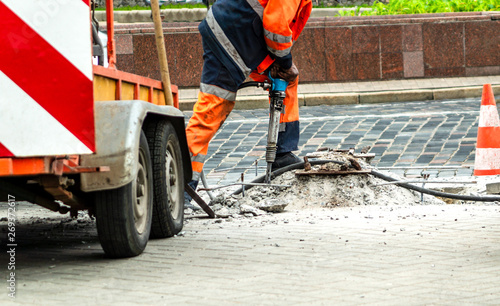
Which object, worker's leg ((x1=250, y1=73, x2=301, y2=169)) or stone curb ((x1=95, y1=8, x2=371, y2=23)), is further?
stone curb ((x1=95, y1=8, x2=371, y2=23))

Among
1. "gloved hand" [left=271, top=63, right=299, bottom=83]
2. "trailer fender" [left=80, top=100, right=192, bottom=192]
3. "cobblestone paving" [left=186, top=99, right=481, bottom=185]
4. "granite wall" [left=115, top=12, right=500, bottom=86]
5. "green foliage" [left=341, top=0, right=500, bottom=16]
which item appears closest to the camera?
"trailer fender" [left=80, top=100, right=192, bottom=192]

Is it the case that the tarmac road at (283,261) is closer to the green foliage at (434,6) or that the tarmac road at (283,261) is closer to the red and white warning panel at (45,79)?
the red and white warning panel at (45,79)

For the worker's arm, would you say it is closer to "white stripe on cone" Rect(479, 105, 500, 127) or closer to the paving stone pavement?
the paving stone pavement

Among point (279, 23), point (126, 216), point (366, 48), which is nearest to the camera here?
point (126, 216)

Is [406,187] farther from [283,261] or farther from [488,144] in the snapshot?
[283,261]

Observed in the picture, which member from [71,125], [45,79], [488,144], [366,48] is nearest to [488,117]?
[488,144]

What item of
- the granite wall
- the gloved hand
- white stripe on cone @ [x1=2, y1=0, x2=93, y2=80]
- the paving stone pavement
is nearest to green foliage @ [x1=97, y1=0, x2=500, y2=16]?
the granite wall

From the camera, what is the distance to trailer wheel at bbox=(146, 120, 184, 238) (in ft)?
17.9

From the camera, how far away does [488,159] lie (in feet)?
25.1

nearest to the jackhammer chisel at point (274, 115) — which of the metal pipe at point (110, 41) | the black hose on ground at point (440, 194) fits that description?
the black hose on ground at point (440, 194)

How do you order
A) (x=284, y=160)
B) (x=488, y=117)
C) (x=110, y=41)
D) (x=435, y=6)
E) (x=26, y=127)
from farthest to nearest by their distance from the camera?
(x=435, y=6) < (x=284, y=160) < (x=488, y=117) < (x=110, y=41) < (x=26, y=127)

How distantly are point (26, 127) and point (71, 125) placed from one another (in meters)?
0.20

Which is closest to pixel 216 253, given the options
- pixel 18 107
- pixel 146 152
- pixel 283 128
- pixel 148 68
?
pixel 146 152

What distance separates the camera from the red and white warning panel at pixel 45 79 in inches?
162
